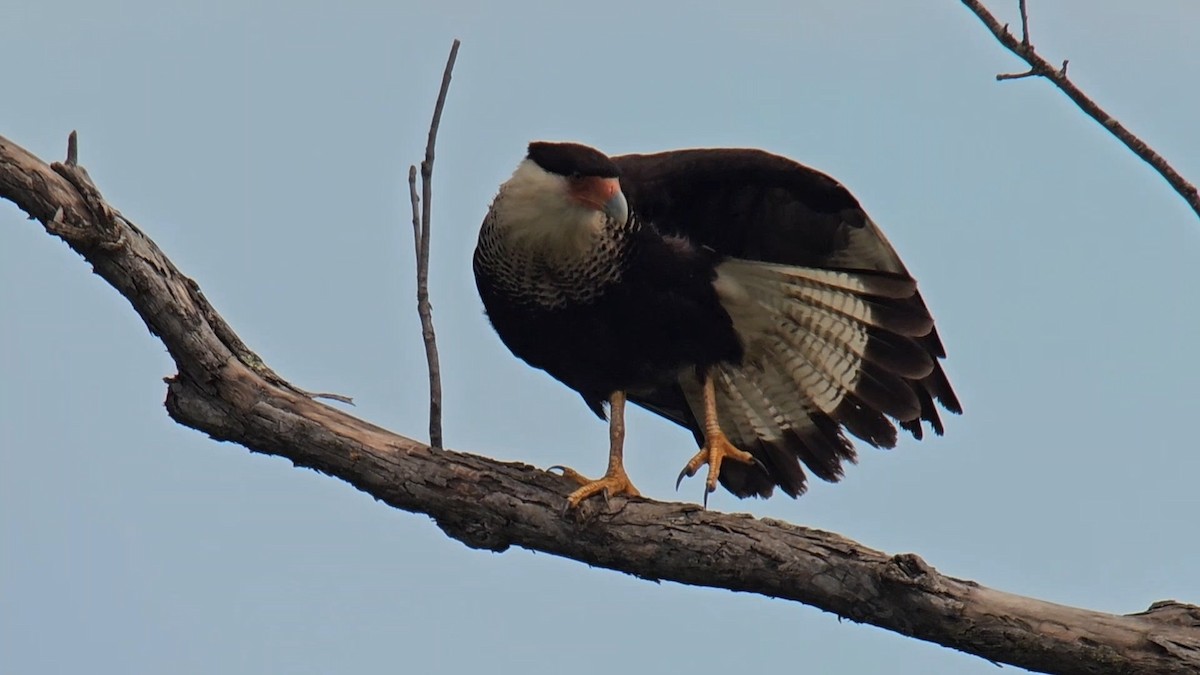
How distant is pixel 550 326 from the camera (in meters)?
4.92

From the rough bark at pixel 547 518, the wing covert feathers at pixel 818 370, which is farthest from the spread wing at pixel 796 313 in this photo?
the rough bark at pixel 547 518

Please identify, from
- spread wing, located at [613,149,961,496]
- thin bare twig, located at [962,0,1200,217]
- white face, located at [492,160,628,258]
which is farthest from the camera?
spread wing, located at [613,149,961,496]

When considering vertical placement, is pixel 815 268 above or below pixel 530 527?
above

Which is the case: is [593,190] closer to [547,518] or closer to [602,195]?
[602,195]

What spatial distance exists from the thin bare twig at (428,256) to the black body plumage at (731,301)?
0.68 m

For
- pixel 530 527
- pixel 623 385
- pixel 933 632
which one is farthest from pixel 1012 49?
pixel 623 385

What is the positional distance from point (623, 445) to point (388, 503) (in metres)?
0.95

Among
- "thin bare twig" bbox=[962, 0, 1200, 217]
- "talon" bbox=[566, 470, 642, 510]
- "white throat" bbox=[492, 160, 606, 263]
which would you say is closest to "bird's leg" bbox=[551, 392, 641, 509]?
"talon" bbox=[566, 470, 642, 510]

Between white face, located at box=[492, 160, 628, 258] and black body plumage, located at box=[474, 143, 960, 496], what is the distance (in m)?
0.01

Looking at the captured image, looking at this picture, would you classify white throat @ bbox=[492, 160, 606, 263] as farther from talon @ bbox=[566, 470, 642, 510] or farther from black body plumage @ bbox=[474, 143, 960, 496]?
talon @ bbox=[566, 470, 642, 510]

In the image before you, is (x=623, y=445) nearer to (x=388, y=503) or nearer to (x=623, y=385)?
(x=623, y=385)

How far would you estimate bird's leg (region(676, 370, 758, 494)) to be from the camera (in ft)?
16.7

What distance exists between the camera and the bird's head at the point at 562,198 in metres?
4.71

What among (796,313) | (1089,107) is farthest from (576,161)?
(1089,107)
